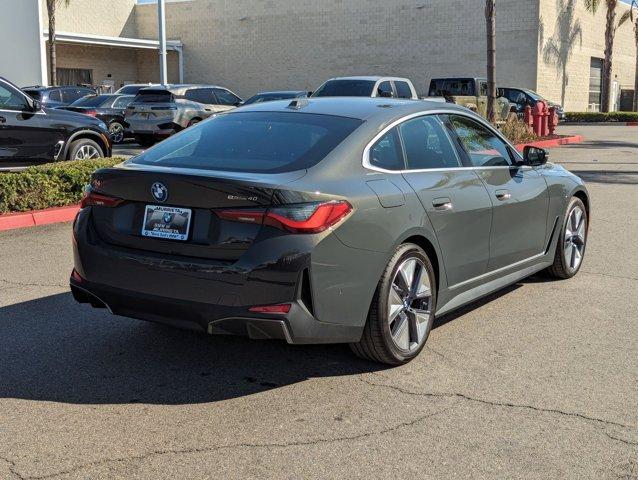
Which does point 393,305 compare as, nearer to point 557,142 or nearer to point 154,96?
point 154,96

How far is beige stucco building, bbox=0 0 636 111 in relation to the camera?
128ft

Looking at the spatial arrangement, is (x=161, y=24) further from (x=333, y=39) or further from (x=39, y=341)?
(x=39, y=341)

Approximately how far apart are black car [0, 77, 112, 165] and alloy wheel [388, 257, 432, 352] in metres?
8.31

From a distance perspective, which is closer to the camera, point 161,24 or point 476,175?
point 476,175

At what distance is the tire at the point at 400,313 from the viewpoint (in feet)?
15.3

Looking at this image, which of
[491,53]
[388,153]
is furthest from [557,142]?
[388,153]

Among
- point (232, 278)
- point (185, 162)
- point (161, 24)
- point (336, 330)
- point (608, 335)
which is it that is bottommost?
point (608, 335)

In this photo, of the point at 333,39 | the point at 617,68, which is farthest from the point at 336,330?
the point at 617,68

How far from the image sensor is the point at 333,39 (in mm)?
42656

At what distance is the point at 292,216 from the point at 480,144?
2371 mm

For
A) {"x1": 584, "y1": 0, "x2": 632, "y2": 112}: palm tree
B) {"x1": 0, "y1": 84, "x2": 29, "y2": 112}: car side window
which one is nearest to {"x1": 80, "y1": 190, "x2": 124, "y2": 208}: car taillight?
{"x1": 0, "y1": 84, "x2": 29, "y2": 112}: car side window

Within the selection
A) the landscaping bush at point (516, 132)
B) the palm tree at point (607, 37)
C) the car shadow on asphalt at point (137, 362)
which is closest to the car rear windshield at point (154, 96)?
the landscaping bush at point (516, 132)

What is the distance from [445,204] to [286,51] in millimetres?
40336

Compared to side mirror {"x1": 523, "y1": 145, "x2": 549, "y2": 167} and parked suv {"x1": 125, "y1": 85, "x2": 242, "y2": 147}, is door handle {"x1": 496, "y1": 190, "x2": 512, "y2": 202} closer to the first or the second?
side mirror {"x1": 523, "y1": 145, "x2": 549, "y2": 167}
